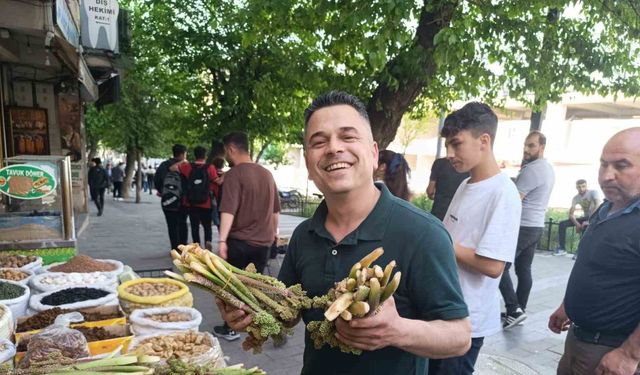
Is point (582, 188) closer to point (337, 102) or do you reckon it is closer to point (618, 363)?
point (618, 363)

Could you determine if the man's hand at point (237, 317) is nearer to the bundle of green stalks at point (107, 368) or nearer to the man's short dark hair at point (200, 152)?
the bundle of green stalks at point (107, 368)

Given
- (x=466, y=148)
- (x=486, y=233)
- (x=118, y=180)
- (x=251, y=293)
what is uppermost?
(x=466, y=148)

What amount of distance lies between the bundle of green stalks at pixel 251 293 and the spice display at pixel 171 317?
2139 mm

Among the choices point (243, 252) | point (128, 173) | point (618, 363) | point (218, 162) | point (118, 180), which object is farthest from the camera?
point (128, 173)

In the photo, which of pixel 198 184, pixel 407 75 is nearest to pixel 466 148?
pixel 407 75

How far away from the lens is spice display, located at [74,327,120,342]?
309 centimetres

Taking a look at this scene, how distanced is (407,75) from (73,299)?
179 inches

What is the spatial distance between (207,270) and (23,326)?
9.03 feet

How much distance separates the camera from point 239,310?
1628 mm

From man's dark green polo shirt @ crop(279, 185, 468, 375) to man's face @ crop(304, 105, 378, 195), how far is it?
0.59 feet

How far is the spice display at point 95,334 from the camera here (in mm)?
3090

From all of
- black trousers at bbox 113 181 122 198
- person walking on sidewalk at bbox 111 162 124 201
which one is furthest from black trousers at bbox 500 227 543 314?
black trousers at bbox 113 181 122 198

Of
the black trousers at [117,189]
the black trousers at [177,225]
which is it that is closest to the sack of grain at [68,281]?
the black trousers at [177,225]

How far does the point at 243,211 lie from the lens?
4.94 meters
